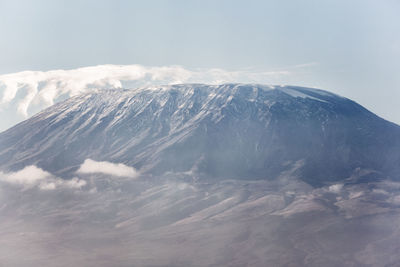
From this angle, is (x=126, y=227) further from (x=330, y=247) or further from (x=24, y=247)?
(x=330, y=247)

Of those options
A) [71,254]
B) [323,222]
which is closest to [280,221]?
[323,222]

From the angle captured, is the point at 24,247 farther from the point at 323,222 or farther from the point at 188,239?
the point at 323,222

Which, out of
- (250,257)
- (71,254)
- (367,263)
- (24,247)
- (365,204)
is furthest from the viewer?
(365,204)

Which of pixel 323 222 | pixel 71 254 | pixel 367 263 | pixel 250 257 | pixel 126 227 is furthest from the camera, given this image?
pixel 126 227

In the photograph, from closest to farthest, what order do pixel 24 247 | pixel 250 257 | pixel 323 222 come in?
pixel 250 257 → pixel 24 247 → pixel 323 222

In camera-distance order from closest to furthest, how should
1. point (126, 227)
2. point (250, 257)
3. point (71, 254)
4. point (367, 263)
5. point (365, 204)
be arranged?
point (367, 263) → point (250, 257) → point (71, 254) → point (126, 227) → point (365, 204)

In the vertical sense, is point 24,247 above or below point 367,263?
below

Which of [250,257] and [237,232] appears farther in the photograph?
[237,232]

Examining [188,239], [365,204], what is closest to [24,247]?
[188,239]

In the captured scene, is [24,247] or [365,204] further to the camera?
[365,204]
